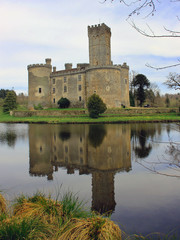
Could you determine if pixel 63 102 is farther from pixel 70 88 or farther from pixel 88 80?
pixel 88 80

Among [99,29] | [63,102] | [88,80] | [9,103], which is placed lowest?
[63,102]

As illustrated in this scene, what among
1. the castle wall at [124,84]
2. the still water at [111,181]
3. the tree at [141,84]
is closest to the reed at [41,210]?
the still water at [111,181]

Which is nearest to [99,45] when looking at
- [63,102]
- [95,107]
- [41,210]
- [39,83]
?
[63,102]

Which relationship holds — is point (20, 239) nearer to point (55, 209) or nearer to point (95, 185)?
point (55, 209)

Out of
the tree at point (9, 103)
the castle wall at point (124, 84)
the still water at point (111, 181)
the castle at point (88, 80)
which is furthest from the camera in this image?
the tree at point (9, 103)

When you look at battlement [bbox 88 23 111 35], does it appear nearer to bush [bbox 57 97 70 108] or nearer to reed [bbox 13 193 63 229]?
bush [bbox 57 97 70 108]

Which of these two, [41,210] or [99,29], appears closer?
[41,210]

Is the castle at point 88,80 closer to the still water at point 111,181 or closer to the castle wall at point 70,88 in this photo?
the castle wall at point 70,88

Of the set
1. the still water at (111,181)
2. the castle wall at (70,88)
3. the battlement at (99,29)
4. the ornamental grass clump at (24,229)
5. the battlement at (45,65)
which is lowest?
the still water at (111,181)

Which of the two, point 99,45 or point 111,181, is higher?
point 99,45

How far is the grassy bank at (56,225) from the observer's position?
3121 millimetres

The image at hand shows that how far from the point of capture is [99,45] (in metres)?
37.0

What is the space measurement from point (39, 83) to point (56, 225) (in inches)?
1543

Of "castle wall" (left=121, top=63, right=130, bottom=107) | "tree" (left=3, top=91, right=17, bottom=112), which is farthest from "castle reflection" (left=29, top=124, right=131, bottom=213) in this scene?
"tree" (left=3, top=91, right=17, bottom=112)
